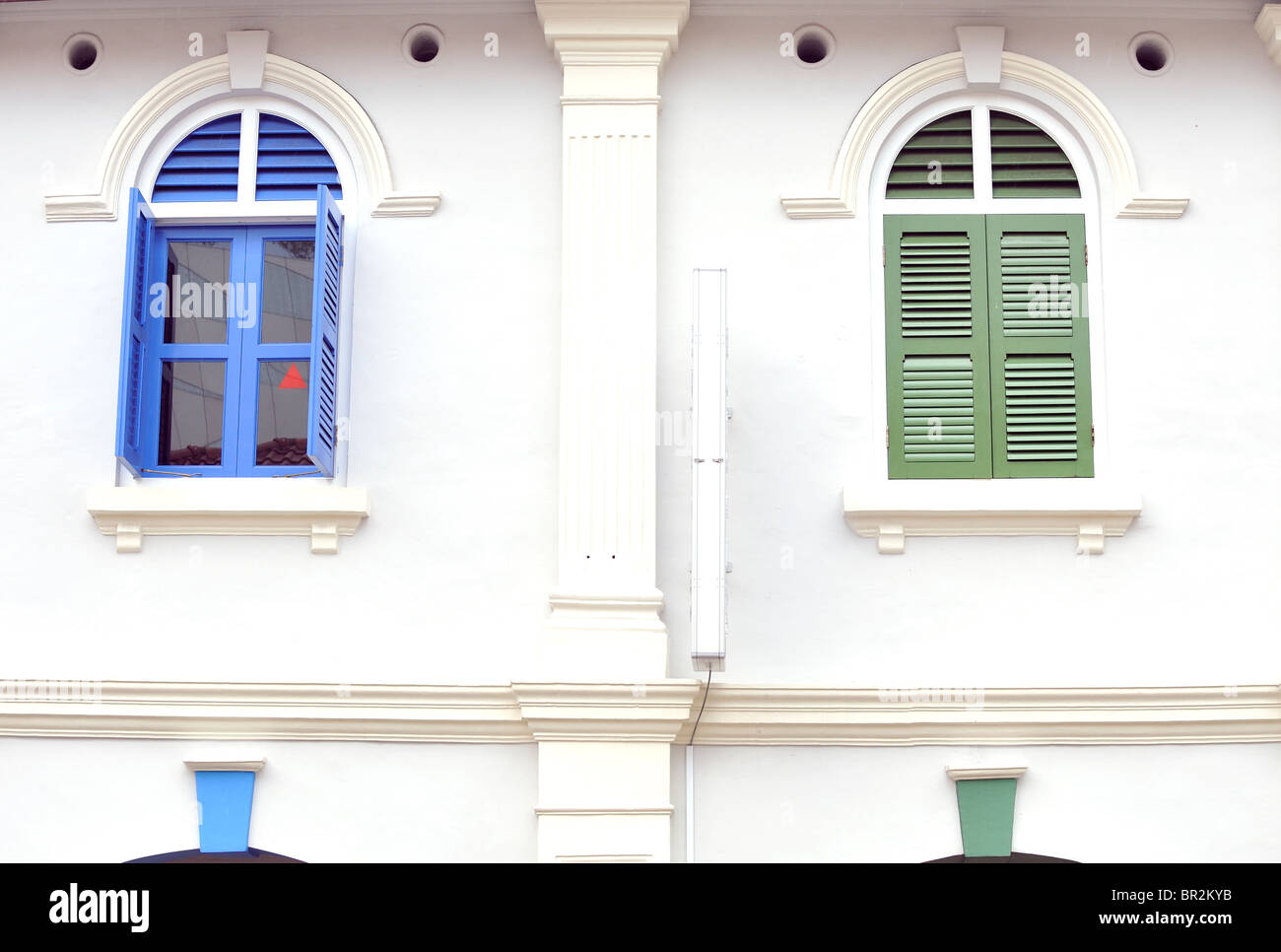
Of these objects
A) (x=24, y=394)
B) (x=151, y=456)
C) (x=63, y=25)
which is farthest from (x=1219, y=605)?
(x=63, y=25)

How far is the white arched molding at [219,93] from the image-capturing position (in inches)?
316

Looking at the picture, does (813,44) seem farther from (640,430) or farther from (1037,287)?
(640,430)

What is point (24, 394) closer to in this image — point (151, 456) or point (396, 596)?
point (151, 456)

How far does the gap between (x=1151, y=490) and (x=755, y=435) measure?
1948 millimetres

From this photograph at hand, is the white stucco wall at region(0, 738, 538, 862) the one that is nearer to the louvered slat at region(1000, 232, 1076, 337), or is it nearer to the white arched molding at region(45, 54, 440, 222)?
the white arched molding at region(45, 54, 440, 222)

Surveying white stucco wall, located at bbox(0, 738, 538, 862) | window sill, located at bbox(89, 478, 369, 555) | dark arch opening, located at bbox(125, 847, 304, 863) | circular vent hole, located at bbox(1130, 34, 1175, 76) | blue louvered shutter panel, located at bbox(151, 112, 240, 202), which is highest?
circular vent hole, located at bbox(1130, 34, 1175, 76)

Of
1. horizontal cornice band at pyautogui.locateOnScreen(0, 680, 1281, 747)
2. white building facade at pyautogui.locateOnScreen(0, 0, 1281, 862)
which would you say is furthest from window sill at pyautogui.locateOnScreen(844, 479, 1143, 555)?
horizontal cornice band at pyautogui.locateOnScreen(0, 680, 1281, 747)

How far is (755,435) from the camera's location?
25.6ft

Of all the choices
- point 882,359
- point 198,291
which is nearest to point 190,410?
point 198,291

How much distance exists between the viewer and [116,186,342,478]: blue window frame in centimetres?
782

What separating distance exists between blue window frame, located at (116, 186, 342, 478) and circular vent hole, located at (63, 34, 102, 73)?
3.26 feet

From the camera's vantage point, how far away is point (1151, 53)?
27.0 ft

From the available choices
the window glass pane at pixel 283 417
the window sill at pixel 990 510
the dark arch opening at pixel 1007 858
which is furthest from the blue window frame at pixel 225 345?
the dark arch opening at pixel 1007 858

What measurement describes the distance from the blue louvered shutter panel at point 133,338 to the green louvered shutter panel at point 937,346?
12.2ft
